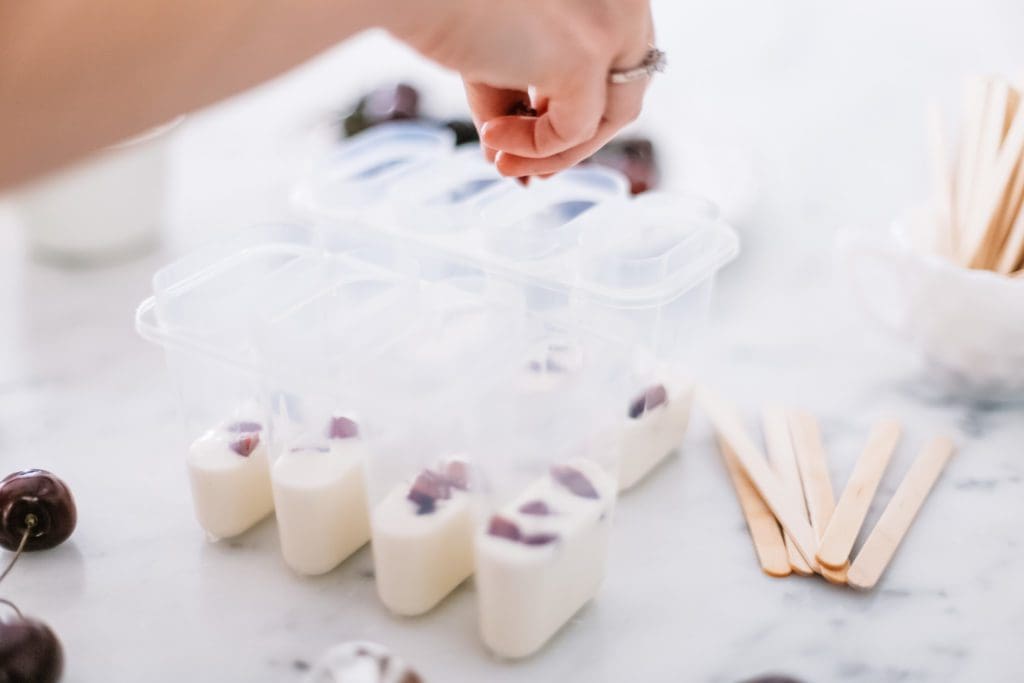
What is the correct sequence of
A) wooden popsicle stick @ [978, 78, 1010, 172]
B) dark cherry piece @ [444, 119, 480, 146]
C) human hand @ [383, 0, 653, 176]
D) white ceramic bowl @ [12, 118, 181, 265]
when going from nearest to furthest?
human hand @ [383, 0, 653, 176] < wooden popsicle stick @ [978, 78, 1010, 172] < white ceramic bowl @ [12, 118, 181, 265] < dark cherry piece @ [444, 119, 480, 146]

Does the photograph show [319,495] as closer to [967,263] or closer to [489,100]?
[489,100]

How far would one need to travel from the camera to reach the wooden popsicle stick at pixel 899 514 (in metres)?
0.73

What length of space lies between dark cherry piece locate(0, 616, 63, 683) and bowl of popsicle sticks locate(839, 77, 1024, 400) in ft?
2.26

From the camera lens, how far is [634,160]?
116 cm

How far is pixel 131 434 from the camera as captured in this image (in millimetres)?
896

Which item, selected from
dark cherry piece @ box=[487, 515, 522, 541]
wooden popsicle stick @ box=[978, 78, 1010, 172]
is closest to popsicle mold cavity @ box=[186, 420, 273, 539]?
dark cherry piece @ box=[487, 515, 522, 541]

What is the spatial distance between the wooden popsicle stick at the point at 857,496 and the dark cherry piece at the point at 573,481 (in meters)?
0.19

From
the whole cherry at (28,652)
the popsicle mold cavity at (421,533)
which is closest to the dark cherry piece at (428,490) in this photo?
the popsicle mold cavity at (421,533)

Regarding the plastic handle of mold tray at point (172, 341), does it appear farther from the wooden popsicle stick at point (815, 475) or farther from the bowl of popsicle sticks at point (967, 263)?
the bowl of popsicle sticks at point (967, 263)

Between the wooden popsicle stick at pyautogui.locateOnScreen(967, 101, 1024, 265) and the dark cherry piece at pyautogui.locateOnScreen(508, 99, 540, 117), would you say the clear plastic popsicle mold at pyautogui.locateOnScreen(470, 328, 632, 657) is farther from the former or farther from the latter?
the wooden popsicle stick at pyautogui.locateOnScreen(967, 101, 1024, 265)

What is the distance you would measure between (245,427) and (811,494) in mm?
430

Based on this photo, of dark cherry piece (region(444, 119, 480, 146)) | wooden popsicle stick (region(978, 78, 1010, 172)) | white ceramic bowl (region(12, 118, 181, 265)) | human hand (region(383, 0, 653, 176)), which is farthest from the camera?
dark cherry piece (region(444, 119, 480, 146))

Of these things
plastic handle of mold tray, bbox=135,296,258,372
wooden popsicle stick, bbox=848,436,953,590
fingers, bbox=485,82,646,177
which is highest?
fingers, bbox=485,82,646,177

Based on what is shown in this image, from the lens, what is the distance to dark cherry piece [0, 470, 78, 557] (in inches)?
29.2
